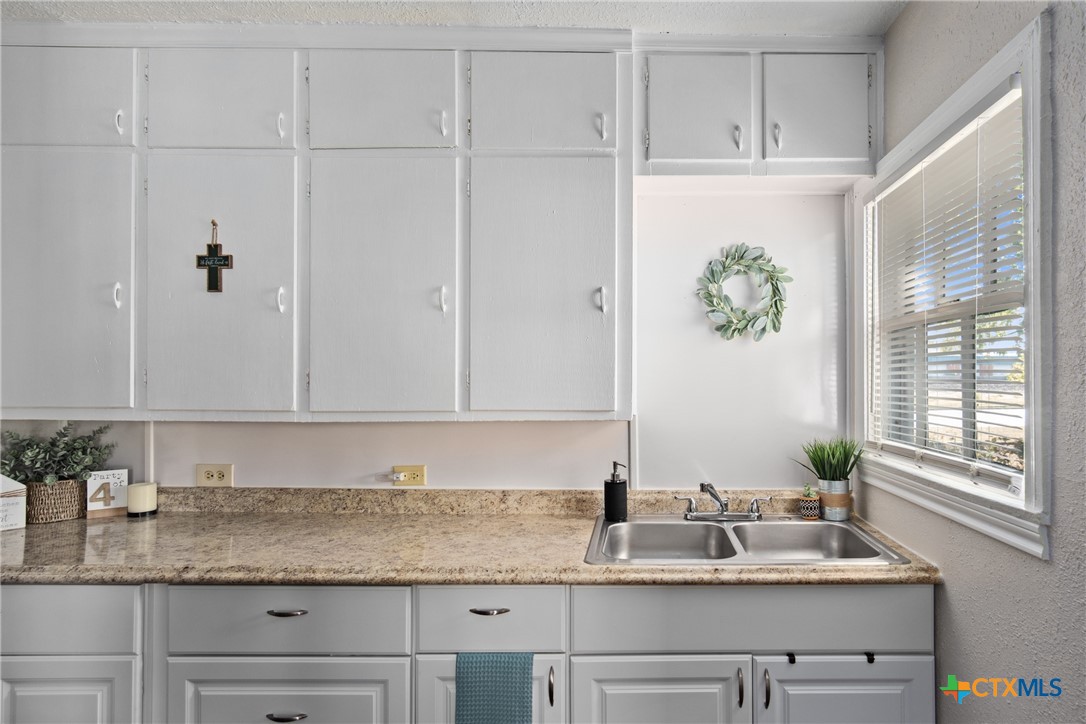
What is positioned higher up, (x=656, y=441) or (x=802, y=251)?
(x=802, y=251)

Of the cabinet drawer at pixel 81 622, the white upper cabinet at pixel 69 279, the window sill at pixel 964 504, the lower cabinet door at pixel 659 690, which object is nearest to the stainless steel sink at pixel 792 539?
the window sill at pixel 964 504

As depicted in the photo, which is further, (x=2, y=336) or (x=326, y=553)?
(x=2, y=336)

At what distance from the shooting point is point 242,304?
1777 mm

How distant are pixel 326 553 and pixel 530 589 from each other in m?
0.62

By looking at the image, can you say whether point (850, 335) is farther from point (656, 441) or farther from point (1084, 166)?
point (1084, 166)

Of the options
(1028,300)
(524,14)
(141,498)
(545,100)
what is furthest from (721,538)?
(141,498)

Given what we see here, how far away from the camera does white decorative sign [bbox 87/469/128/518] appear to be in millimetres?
1917

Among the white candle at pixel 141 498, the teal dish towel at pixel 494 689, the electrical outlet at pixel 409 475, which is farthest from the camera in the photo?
the electrical outlet at pixel 409 475

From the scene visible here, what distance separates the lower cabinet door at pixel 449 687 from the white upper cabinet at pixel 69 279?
1320 mm

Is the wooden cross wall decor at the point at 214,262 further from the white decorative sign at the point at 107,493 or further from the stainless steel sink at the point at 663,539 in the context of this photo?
the stainless steel sink at the point at 663,539

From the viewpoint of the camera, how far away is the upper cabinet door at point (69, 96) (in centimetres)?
176

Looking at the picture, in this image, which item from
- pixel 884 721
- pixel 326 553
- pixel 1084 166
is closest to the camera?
pixel 1084 166

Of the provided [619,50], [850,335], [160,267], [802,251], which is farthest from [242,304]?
[850,335]

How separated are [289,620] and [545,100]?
5.67 feet
